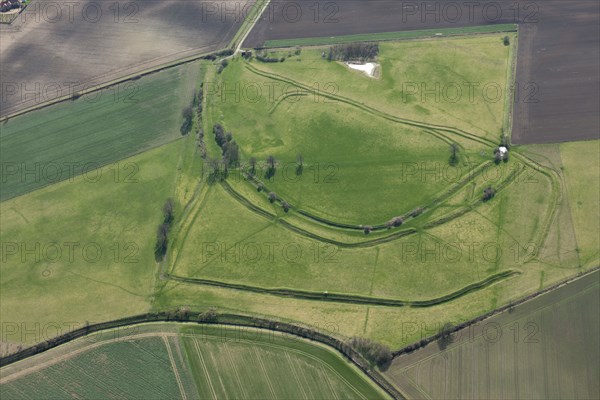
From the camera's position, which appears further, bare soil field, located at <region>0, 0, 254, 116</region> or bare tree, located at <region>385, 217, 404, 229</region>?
bare soil field, located at <region>0, 0, 254, 116</region>

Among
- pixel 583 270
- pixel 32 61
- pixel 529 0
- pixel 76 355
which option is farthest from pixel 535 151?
pixel 32 61

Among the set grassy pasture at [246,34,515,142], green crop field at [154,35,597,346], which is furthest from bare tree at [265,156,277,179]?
grassy pasture at [246,34,515,142]

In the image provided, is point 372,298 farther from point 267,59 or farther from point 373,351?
point 267,59

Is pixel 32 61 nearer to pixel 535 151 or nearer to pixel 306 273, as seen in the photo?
pixel 306 273

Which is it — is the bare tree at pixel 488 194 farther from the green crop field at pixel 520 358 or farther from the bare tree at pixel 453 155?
the green crop field at pixel 520 358

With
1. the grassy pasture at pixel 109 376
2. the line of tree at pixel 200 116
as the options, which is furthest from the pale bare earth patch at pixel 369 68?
the grassy pasture at pixel 109 376

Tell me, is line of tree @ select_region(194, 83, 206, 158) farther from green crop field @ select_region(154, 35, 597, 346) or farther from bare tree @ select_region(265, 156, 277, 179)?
bare tree @ select_region(265, 156, 277, 179)
